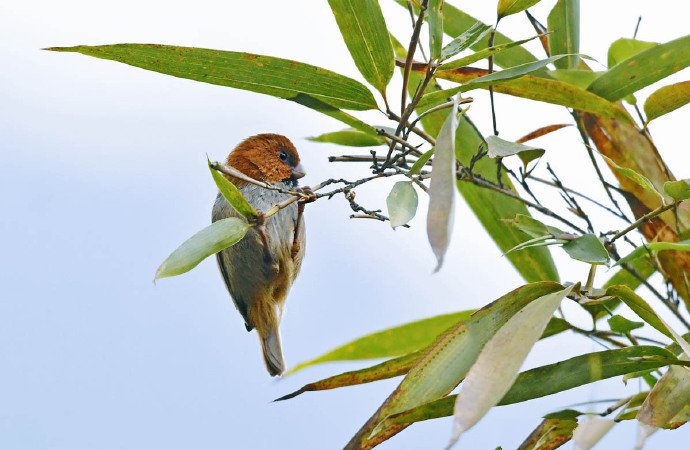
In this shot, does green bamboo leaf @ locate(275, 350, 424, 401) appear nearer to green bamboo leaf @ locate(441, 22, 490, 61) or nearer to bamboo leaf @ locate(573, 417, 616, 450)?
bamboo leaf @ locate(573, 417, 616, 450)

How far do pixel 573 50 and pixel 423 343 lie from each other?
1.65 ft

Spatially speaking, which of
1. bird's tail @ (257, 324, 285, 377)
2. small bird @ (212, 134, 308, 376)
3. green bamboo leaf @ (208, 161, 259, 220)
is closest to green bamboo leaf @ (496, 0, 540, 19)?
green bamboo leaf @ (208, 161, 259, 220)

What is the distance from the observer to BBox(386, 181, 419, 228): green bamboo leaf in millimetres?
933

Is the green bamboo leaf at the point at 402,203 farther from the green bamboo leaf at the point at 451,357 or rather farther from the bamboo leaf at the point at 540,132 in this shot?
the bamboo leaf at the point at 540,132

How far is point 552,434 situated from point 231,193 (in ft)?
2.01

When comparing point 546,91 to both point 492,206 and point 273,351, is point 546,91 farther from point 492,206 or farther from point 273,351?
point 273,351

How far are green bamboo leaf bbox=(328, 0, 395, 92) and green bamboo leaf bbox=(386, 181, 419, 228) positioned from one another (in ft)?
0.59

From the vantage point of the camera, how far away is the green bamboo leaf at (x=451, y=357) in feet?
3.23

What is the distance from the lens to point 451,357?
992 mm

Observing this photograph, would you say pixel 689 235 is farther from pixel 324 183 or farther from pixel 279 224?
pixel 279 224

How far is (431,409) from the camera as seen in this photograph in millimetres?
1064

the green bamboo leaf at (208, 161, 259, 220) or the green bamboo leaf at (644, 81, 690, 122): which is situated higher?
the green bamboo leaf at (208, 161, 259, 220)

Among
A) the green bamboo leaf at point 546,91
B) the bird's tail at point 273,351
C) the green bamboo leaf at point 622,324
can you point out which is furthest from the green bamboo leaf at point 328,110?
the bird's tail at point 273,351

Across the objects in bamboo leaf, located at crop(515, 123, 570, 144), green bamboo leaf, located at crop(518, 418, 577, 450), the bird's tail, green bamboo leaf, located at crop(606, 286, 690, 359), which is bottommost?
green bamboo leaf, located at crop(518, 418, 577, 450)
